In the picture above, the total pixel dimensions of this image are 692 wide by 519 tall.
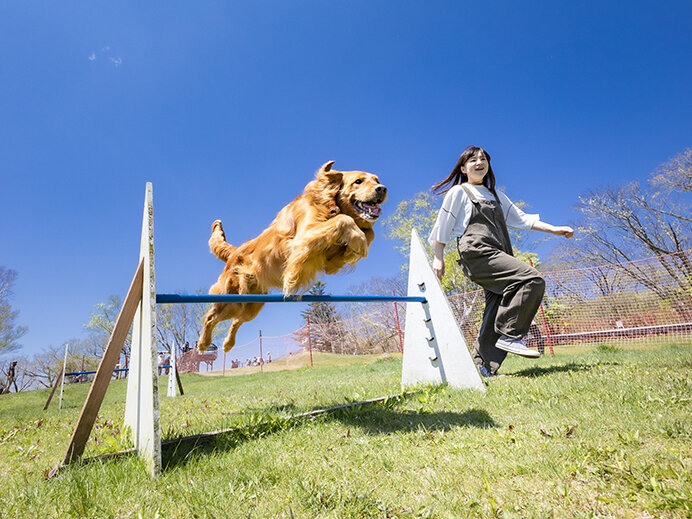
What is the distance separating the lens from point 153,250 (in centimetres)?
186

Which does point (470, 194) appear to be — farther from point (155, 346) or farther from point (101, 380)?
point (101, 380)

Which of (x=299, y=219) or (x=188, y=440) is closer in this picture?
(x=188, y=440)

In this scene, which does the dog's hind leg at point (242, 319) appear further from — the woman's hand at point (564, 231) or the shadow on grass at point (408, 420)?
the woman's hand at point (564, 231)

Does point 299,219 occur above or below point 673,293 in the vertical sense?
above

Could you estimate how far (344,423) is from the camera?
95.7 inches

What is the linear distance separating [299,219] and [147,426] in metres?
1.54

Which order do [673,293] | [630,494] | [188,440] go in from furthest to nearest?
[673,293] < [188,440] < [630,494]

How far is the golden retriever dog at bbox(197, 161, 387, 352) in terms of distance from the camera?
2365 mm

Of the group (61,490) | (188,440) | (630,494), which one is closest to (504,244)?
(630,494)

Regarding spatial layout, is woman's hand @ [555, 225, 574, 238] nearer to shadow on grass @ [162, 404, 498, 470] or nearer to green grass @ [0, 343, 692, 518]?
green grass @ [0, 343, 692, 518]

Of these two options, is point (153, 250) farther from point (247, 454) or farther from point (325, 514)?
point (325, 514)

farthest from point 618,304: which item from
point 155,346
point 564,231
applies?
point 155,346

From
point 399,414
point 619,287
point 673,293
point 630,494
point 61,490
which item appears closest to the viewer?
point 630,494

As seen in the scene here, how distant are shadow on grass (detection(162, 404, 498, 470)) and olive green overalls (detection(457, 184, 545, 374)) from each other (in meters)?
0.99
